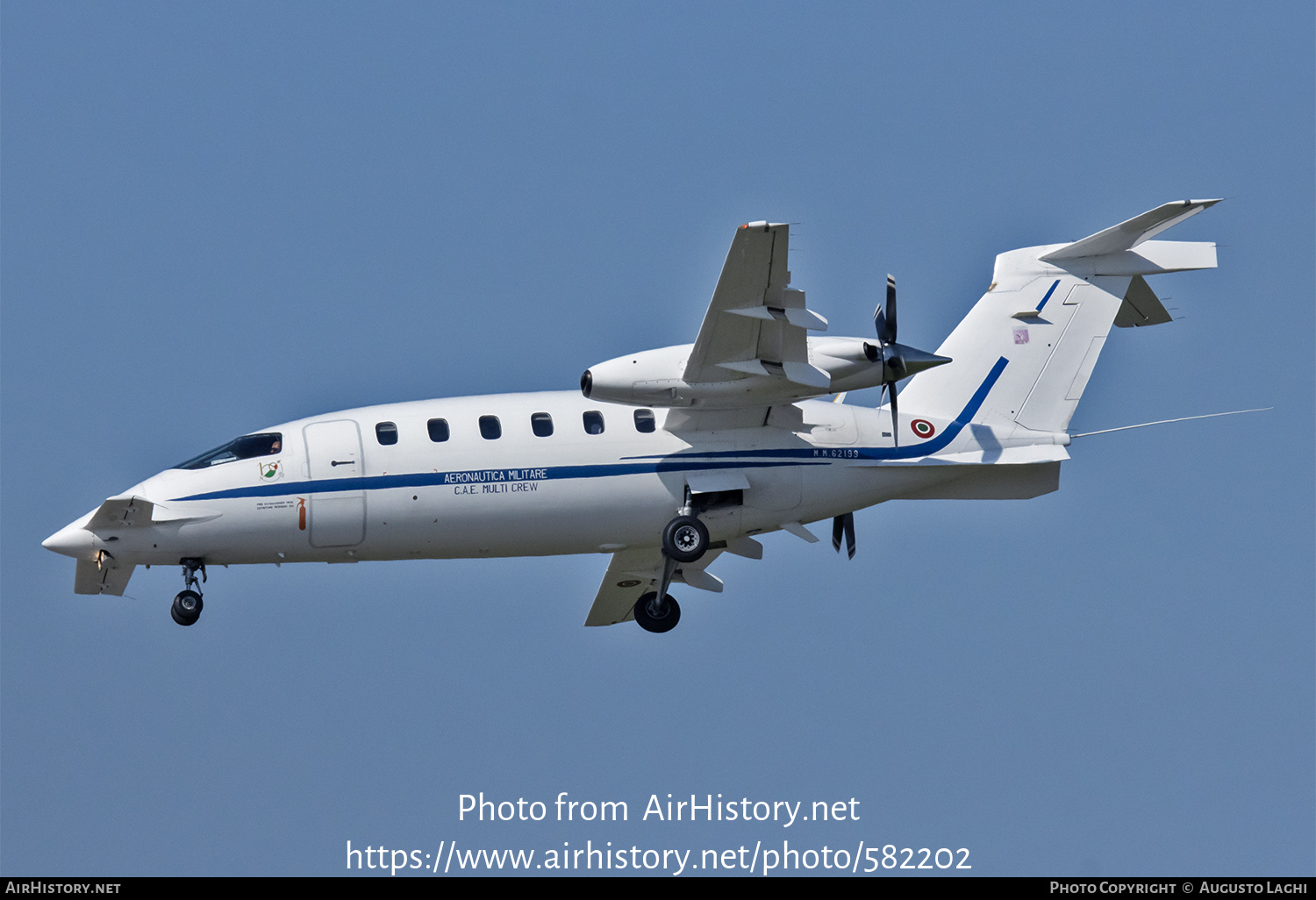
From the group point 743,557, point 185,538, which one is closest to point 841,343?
point 743,557

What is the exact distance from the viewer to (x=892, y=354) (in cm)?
2781

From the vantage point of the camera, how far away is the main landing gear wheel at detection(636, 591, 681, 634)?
31875 mm

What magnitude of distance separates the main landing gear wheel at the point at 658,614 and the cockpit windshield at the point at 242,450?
8289 millimetres

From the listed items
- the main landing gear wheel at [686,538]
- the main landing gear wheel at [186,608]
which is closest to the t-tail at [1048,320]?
the main landing gear wheel at [686,538]

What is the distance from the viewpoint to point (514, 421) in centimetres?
2877

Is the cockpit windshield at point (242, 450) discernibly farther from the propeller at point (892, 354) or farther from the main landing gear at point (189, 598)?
the propeller at point (892, 354)

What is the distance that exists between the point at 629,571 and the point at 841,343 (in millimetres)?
7949

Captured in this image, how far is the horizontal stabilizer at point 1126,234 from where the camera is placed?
100 ft

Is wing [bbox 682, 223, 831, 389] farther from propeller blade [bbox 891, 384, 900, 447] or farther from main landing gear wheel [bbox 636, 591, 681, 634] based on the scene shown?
main landing gear wheel [bbox 636, 591, 681, 634]

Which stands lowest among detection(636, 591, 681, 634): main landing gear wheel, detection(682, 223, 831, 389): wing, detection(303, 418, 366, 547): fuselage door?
detection(636, 591, 681, 634): main landing gear wheel

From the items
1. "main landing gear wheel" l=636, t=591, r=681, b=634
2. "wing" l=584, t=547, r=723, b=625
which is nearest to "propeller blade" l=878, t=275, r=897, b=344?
"wing" l=584, t=547, r=723, b=625

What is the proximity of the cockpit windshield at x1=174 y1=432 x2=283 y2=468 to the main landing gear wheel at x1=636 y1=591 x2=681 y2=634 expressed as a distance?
8.29m

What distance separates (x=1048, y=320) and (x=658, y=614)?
10130 millimetres

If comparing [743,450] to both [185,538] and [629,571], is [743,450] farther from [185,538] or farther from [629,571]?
[185,538]
